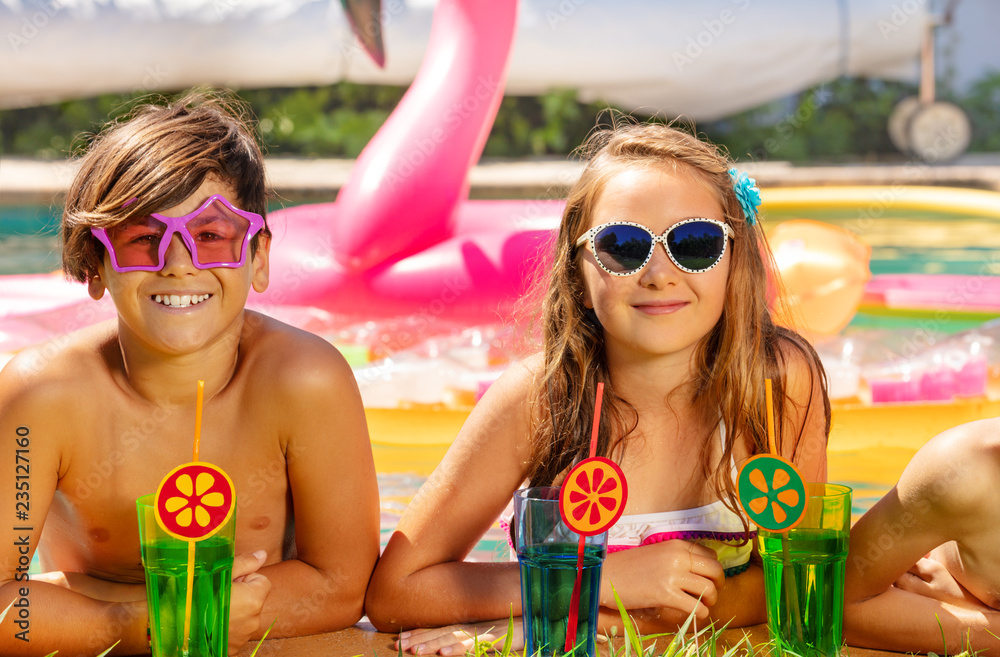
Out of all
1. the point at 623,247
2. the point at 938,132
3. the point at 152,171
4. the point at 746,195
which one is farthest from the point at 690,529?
the point at 938,132

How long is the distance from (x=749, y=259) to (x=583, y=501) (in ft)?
2.60

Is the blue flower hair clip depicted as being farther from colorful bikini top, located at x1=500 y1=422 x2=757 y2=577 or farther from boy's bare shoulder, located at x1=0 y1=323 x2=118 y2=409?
boy's bare shoulder, located at x1=0 y1=323 x2=118 y2=409

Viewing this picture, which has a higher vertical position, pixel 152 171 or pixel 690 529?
pixel 152 171

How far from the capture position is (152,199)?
70.7 inches

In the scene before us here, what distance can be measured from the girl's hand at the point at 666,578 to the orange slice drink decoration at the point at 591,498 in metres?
0.38

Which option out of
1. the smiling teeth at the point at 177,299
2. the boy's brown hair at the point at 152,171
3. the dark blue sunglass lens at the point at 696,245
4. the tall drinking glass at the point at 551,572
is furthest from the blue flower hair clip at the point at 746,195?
the smiling teeth at the point at 177,299

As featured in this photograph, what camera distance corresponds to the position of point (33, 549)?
1833 mm

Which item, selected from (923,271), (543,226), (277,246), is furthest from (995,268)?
(277,246)

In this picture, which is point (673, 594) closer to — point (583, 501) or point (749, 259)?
point (583, 501)

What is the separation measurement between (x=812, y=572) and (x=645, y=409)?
62 cm

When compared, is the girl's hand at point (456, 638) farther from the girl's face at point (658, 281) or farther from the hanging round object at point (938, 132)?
the hanging round object at point (938, 132)

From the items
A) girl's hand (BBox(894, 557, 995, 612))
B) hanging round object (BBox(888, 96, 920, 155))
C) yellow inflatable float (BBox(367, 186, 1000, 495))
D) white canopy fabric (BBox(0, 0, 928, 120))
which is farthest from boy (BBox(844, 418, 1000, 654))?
white canopy fabric (BBox(0, 0, 928, 120))

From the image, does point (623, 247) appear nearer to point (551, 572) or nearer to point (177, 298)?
point (551, 572)

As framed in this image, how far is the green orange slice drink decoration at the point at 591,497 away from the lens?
148cm
